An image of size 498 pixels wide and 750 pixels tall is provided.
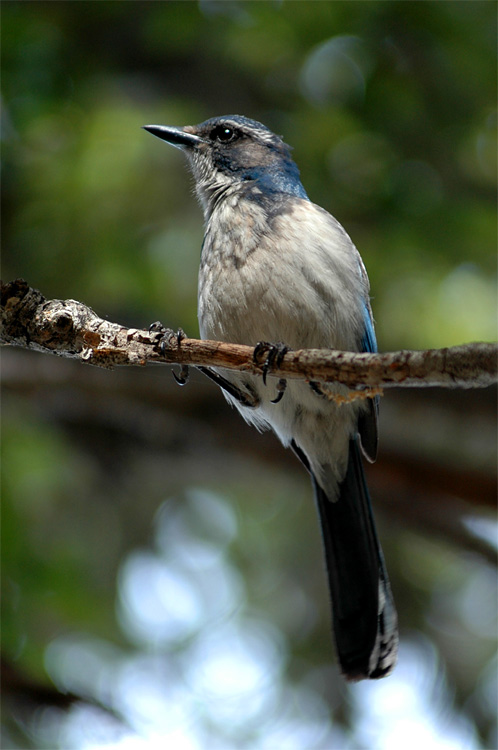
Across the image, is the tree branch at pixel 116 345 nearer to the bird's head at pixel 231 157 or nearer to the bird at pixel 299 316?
the bird at pixel 299 316

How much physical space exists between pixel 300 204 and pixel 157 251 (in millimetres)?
2283

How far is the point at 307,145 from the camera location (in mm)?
5062

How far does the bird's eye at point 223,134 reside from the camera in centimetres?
370

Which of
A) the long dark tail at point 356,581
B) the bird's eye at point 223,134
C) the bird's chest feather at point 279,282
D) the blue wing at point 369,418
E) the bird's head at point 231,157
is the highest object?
the bird's eye at point 223,134

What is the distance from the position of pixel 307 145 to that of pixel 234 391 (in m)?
2.26

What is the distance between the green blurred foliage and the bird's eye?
1343mm

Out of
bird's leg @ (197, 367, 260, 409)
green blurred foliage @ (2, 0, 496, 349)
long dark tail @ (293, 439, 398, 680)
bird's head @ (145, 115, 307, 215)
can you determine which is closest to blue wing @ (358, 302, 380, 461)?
long dark tail @ (293, 439, 398, 680)

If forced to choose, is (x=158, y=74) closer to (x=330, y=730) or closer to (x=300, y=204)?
(x=300, y=204)

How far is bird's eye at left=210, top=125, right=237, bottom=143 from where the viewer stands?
3703 millimetres

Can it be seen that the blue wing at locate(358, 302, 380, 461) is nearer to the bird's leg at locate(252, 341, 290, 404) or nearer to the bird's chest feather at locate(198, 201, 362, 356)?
the bird's chest feather at locate(198, 201, 362, 356)

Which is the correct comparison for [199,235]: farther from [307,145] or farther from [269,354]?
[269,354]

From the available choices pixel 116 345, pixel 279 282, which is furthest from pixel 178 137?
pixel 116 345

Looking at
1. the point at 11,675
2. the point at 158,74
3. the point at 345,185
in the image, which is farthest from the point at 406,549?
the point at 158,74

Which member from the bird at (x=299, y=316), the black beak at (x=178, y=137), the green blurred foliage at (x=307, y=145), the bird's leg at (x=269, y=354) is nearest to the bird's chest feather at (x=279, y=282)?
the bird at (x=299, y=316)
